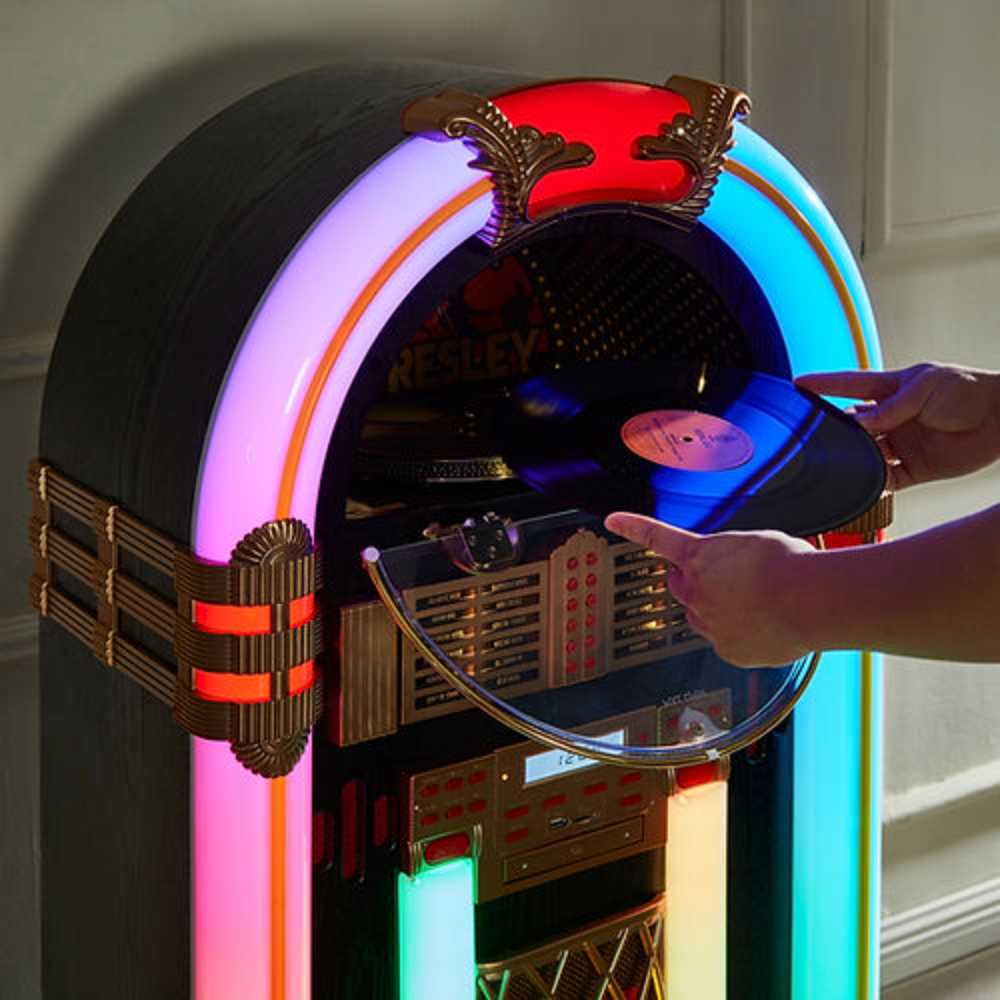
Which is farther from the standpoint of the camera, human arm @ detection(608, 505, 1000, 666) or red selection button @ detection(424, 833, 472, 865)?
red selection button @ detection(424, 833, 472, 865)

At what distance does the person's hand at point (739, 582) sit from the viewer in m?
1.22

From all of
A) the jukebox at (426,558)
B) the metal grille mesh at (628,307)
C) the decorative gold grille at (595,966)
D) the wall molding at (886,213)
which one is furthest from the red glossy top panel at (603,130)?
the wall molding at (886,213)

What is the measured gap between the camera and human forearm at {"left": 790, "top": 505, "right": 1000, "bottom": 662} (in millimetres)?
1128

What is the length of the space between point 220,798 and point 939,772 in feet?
4.25

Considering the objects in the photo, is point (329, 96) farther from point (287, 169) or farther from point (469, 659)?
point (469, 659)

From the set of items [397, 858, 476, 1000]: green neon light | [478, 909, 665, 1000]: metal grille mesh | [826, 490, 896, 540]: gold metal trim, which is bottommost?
[478, 909, 665, 1000]: metal grille mesh

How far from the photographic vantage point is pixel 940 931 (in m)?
2.33

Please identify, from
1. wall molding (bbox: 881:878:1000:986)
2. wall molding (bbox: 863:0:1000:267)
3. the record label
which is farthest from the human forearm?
wall molding (bbox: 881:878:1000:986)

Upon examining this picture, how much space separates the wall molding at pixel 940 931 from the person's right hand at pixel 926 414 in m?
0.95

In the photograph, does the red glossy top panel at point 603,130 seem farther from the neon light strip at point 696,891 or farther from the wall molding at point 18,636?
the wall molding at point 18,636

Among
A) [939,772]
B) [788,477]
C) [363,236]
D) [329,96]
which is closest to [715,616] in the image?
[788,477]

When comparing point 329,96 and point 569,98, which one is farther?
point 329,96

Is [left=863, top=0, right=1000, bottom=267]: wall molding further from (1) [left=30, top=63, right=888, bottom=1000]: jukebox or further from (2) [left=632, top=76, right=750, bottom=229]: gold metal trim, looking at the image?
(2) [left=632, top=76, right=750, bottom=229]: gold metal trim

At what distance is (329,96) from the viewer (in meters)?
1.38
